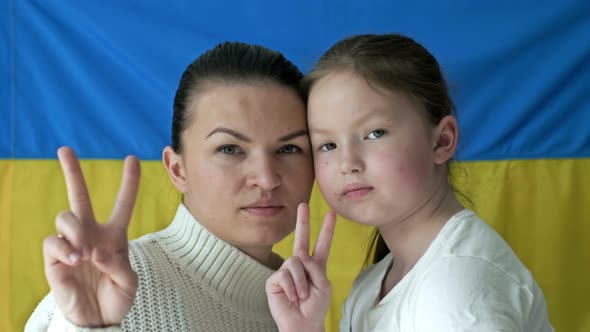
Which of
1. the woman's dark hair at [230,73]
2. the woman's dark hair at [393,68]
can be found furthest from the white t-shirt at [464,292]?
the woman's dark hair at [230,73]

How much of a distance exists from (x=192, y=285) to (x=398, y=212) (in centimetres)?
42

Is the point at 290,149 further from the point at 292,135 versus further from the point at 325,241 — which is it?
the point at 325,241

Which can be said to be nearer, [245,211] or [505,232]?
[245,211]

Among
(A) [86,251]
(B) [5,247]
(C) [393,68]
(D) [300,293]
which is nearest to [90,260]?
(A) [86,251]

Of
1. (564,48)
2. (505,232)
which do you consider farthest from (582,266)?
(564,48)

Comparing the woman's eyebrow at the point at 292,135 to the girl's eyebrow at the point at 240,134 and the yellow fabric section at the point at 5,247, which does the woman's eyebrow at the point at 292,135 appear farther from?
the yellow fabric section at the point at 5,247

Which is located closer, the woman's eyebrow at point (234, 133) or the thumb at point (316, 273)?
the thumb at point (316, 273)

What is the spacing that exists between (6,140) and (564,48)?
5.31ft

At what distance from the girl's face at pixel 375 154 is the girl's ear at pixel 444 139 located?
0.01 meters

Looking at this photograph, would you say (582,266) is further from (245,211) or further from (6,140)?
(6,140)

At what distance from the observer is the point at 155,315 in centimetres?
120

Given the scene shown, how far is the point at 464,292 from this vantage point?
99 cm

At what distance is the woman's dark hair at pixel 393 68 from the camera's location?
123cm

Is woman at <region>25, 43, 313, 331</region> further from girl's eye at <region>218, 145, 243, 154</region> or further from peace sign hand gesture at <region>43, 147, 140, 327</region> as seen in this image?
peace sign hand gesture at <region>43, 147, 140, 327</region>
